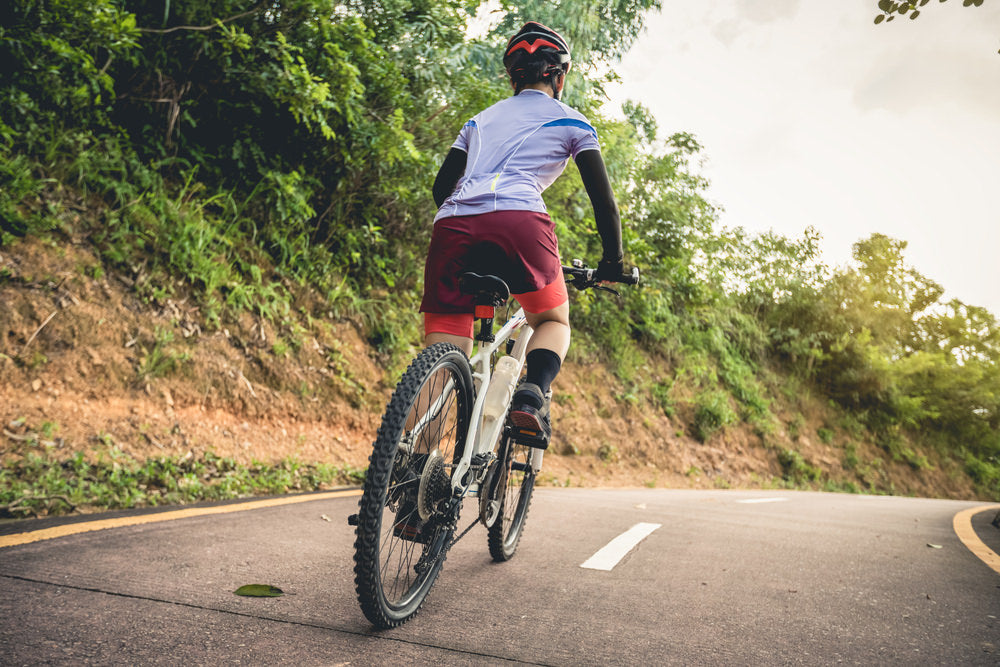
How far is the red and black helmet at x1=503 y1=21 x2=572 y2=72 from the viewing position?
295 cm

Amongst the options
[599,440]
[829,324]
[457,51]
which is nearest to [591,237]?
[599,440]

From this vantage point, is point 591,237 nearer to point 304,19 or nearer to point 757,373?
point 304,19

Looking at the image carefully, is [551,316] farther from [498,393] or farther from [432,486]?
[432,486]

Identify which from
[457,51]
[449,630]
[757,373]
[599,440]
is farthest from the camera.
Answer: [757,373]

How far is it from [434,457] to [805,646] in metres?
1.51

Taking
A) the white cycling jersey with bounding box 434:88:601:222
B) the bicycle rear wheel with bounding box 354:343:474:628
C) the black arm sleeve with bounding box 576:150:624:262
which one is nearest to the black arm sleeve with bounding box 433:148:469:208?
the white cycling jersey with bounding box 434:88:601:222

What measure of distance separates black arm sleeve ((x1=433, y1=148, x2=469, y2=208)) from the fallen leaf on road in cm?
180

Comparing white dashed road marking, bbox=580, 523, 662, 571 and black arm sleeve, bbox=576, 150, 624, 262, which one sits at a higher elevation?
black arm sleeve, bbox=576, 150, 624, 262

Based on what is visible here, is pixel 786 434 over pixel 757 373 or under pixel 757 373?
under

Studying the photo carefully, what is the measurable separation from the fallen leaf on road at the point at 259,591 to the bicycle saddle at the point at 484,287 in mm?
1370

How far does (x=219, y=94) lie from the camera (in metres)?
7.18

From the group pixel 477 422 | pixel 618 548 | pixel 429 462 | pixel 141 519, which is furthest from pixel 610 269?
pixel 141 519

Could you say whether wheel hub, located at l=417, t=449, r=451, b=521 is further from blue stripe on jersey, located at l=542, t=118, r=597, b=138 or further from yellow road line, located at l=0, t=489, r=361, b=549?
yellow road line, located at l=0, t=489, r=361, b=549

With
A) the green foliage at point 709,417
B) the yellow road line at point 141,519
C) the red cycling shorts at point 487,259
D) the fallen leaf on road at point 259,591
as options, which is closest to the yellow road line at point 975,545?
the red cycling shorts at point 487,259
